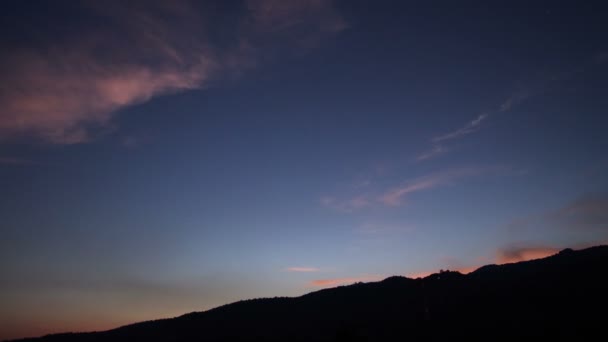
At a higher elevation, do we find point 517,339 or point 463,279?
point 463,279

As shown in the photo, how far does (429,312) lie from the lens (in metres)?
98.8

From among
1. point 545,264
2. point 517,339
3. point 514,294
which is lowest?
point 517,339

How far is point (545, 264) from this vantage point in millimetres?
143875

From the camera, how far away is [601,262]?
9606cm

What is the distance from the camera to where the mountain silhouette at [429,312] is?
73.8 m

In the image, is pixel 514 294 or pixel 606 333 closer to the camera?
pixel 606 333

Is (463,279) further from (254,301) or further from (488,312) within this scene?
(254,301)

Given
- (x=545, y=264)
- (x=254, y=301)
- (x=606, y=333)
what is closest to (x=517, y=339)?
(x=606, y=333)

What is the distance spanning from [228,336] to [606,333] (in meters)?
89.7

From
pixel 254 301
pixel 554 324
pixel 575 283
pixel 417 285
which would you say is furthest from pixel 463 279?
pixel 254 301

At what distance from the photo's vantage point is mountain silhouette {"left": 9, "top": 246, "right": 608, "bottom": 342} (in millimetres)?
73750

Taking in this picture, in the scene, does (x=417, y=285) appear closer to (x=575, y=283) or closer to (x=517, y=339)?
(x=575, y=283)

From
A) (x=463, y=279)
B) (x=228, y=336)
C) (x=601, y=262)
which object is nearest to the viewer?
(x=601, y=262)

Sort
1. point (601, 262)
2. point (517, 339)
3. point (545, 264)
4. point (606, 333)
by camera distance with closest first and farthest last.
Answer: point (606, 333) < point (517, 339) < point (601, 262) < point (545, 264)
